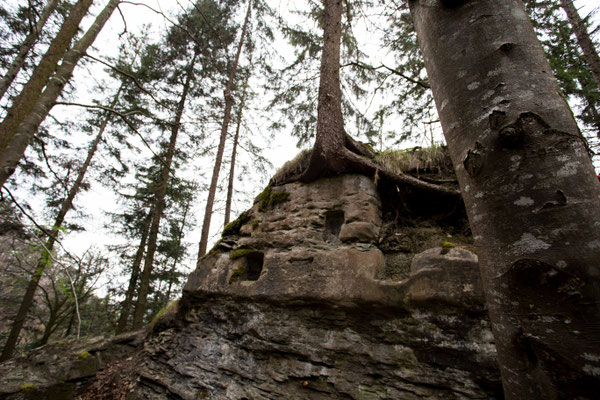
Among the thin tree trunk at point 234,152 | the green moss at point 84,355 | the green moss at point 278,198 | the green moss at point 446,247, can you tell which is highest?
the thin tree trunk at point 234,152

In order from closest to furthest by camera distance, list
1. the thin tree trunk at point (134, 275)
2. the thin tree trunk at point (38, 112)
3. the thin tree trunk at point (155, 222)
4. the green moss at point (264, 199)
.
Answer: the thin tree trunk at point (38, 112) → the green moss at point (264, 199) → the thin tree trunk at point (155, 222) → the thin tree trunk at point (134, 275)

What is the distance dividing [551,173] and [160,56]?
13.6 meters

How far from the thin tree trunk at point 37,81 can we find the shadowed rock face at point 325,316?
3.11 metres

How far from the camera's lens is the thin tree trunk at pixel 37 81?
3105mm

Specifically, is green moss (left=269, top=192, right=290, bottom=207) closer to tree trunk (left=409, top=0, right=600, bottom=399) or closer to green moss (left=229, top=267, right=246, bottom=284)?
green moss (left=229, top=267, right=246, bottom=284)

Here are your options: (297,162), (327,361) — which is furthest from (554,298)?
(297,162)

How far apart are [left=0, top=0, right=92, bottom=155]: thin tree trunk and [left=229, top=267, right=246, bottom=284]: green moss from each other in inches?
117

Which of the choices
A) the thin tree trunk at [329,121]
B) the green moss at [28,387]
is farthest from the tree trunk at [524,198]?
the green moss at [28,387]

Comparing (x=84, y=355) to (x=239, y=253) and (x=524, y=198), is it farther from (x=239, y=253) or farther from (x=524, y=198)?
(x=524, y=198)

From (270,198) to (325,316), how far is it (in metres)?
2.30

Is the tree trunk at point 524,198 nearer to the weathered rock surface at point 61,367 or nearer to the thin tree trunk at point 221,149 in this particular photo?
the weathered rock surface at point 61,367

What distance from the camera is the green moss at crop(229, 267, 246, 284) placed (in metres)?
4.12

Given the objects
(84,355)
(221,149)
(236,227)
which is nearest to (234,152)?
(221,149)

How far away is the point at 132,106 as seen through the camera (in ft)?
37.5
